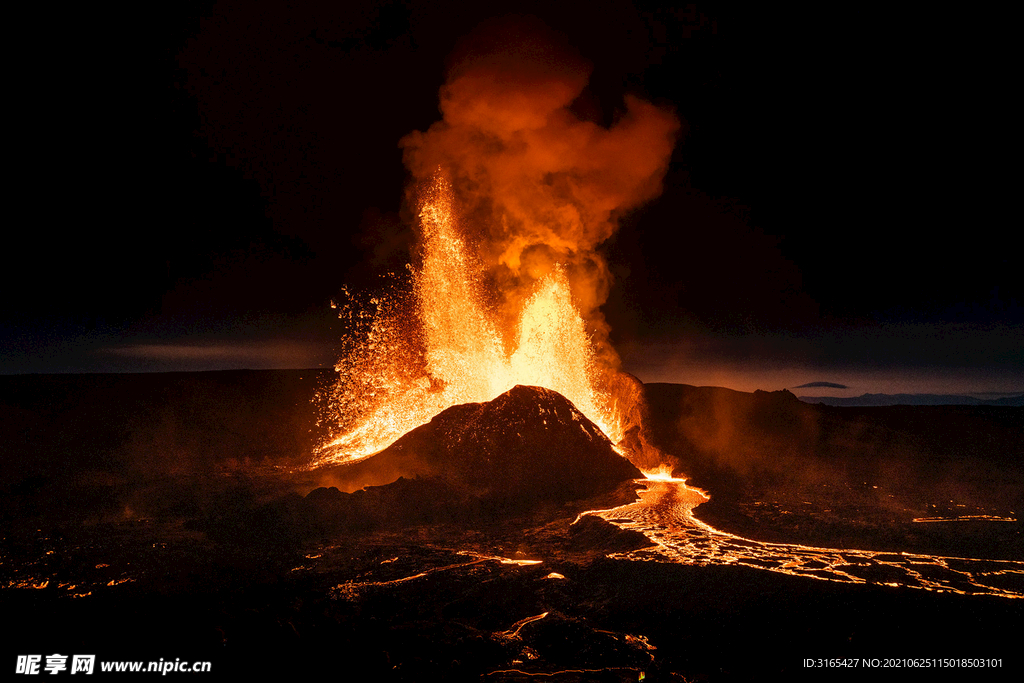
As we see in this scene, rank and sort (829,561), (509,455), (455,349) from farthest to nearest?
(455,349) < (509,455) < (829,561)

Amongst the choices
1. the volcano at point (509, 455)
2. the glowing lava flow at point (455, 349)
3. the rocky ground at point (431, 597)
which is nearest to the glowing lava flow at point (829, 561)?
the rocky ground at point (431, 597)

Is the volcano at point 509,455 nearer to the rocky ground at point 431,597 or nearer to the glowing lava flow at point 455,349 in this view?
the rocky ground at point 431,597

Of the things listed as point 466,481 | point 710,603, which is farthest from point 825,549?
point 466,481

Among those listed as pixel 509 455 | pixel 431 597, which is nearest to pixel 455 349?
pixel 509 455

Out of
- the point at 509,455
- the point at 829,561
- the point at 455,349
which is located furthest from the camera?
the point at 455,349

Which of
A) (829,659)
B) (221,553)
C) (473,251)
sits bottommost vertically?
(829,659)

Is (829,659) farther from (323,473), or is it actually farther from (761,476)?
(323,473)

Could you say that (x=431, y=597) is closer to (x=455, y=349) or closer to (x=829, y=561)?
(x=829, y=561)
